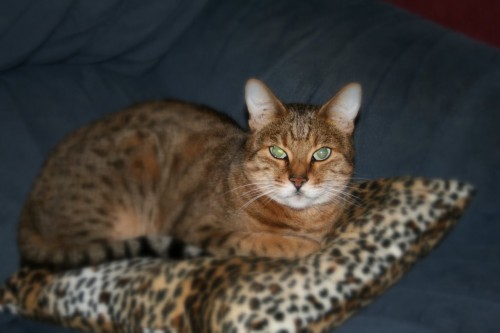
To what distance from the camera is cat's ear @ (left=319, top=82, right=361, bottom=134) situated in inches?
69.5

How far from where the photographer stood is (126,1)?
2.28 metres

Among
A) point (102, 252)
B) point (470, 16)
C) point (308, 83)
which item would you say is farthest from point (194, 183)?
point (470, 16)

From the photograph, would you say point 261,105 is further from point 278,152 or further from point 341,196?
point 341,196

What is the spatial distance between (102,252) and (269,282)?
594 millimetres

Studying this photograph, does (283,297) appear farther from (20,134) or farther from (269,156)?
(20,134)

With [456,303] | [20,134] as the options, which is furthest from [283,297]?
[20,134]

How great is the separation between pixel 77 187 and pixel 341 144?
0.82 meters

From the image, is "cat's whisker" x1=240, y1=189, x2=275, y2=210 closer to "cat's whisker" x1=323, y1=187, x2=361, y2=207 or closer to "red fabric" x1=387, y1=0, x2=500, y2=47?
"cat's whisker" x1=323, y1=187, x2=361, y2=207

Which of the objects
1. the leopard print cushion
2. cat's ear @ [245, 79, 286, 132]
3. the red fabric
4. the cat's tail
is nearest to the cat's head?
cat's ear @ [245, 79, 286, 132]

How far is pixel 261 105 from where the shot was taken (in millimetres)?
1866

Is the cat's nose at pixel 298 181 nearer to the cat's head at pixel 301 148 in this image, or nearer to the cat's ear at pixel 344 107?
the cat's head at pixel 301 148

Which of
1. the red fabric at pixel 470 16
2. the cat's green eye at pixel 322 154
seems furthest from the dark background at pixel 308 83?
the red fabric at pixel 470 16

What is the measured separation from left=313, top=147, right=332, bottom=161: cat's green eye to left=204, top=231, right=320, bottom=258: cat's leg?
23cm

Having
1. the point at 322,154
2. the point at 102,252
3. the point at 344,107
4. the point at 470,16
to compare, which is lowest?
the point at 102,252
